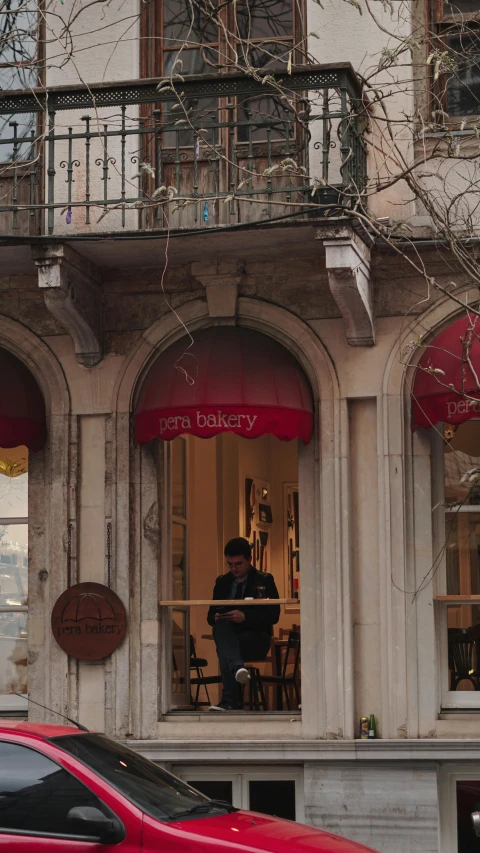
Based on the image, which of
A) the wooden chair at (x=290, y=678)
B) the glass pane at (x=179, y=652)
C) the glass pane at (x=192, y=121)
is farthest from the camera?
the wooden chair at (x=290, y=678)

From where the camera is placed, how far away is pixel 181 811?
765 centimetres

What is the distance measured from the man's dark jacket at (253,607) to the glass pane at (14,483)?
2.10 m

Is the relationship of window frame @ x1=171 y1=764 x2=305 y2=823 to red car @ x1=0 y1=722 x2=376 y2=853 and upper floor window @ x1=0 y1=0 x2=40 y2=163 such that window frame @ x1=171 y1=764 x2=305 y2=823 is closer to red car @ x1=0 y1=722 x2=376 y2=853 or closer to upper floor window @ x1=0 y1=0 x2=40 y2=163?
red car @ x1=0 y1=722 x2=376 y2=853

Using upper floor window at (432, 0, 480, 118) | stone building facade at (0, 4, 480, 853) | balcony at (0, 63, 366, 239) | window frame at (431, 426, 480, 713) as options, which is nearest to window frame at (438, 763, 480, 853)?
stone building facade at (0, 4, 480, 853)

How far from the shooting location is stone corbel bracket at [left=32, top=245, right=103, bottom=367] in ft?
38.0

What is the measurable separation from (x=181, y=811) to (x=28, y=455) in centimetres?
592

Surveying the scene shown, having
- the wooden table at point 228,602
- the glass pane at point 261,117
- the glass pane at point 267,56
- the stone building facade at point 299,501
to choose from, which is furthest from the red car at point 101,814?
the glass pane at point 267,56

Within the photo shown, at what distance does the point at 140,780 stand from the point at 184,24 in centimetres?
790

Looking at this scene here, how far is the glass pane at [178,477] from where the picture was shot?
1310cm

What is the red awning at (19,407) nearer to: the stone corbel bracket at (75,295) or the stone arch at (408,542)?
the stone corbel bracket at (75,295)

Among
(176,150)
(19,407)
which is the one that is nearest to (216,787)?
(19,407)

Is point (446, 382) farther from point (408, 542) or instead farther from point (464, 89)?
point (464, 89)

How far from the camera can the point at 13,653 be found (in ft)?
42.5

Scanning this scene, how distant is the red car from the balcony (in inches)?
197
